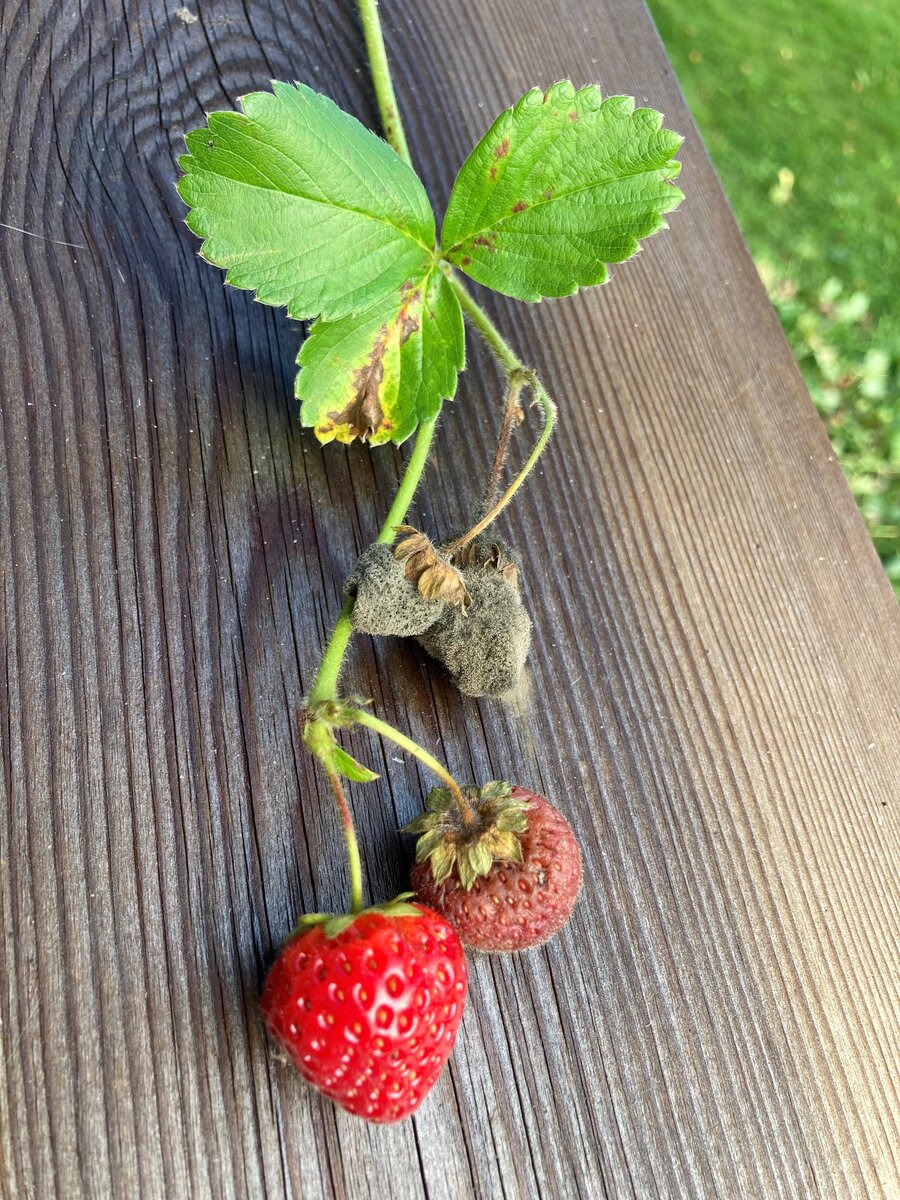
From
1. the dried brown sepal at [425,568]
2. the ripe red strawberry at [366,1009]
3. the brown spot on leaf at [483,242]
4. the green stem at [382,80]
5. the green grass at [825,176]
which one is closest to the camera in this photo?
the ripe red strawberry at [366,1009]

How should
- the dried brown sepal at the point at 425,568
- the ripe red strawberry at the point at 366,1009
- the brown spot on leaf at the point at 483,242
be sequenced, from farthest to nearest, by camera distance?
1. the brown spot on leaf at the point at 483,242
2. the dried brown sepal at the point at 425,568
3. the ripe red strawberry at the point at 366,1009

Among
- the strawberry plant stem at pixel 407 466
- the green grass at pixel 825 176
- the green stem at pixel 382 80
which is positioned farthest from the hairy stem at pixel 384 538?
the green grass at pixel 825 176

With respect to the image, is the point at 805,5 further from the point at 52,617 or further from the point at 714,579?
the point at 52,617

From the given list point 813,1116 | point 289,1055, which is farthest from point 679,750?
point 289,1055

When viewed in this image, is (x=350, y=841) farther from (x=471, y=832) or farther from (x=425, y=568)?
(x=425, y=568)

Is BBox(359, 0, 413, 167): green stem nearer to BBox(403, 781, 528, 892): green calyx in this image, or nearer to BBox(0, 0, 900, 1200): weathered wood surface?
BBox(0, 0, 900, 1200): weathered wood surface

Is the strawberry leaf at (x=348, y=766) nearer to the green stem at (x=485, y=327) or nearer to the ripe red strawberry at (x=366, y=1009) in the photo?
the ripe red strawberry at (x=366, y=1009)

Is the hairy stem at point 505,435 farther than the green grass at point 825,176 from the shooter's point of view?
No
